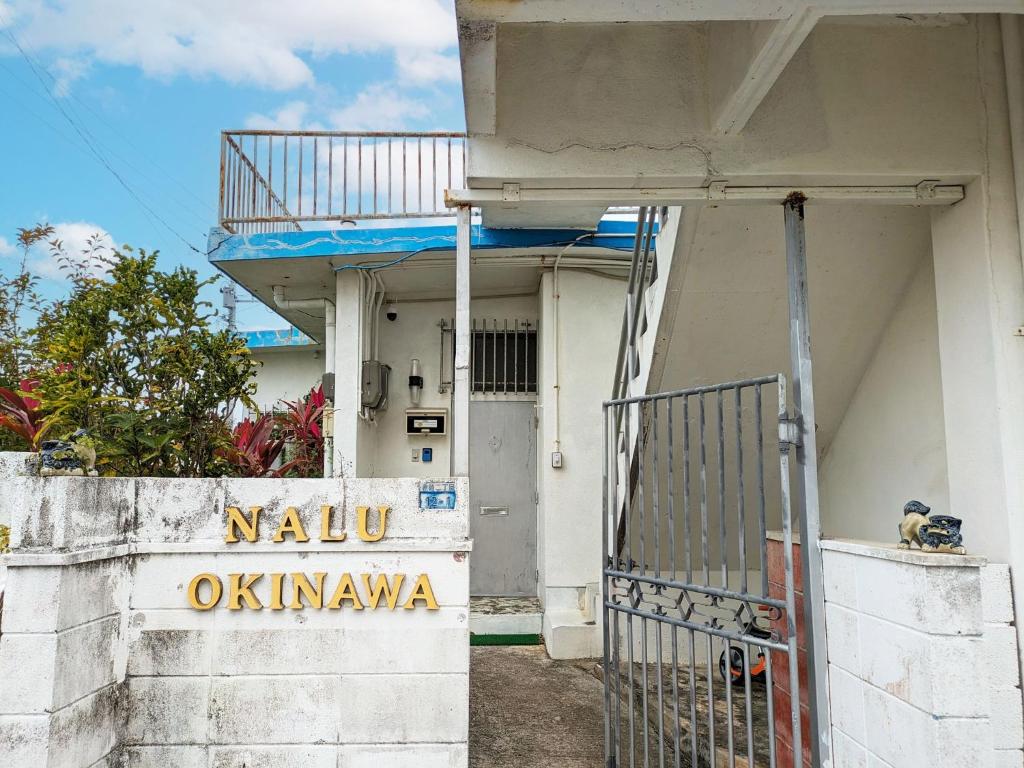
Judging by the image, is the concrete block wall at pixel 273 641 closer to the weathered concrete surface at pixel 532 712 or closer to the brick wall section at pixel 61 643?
the brick wall section at pixel 61 643

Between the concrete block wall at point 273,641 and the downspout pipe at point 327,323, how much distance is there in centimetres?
282

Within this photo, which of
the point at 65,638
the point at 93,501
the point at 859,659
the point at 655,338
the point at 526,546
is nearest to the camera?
the point at 859,659

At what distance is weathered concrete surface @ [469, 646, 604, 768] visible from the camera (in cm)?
381

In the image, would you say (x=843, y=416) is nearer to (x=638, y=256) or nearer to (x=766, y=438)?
(x=766, y=438)

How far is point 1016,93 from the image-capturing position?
9.18 ft

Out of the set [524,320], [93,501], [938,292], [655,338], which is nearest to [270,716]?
[93,501]

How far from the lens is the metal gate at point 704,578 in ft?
9.16

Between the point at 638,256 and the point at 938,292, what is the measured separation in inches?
73.5

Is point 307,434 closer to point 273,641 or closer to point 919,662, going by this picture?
point 273,641

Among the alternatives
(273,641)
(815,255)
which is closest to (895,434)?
(815,255)

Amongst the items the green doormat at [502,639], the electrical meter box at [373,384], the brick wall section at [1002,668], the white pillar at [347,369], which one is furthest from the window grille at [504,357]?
the brick wall section at [1002,668]

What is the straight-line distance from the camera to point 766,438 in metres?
4.50

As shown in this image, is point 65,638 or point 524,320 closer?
point 65,638

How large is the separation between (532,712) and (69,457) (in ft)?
9.95
